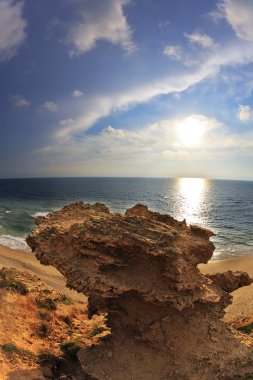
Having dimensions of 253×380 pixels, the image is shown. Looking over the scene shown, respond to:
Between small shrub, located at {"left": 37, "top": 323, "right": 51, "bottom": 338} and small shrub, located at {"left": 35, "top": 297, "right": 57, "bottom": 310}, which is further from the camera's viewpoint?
small shrub, located at {"left": 35, "top": 297, "right": 57, "bottom": 310}

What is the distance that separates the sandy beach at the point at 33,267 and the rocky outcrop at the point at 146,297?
53.2ft

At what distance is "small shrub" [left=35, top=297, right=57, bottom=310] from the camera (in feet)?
74.4

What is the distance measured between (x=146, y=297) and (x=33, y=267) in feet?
99.0

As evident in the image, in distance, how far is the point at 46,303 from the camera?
75.7ft

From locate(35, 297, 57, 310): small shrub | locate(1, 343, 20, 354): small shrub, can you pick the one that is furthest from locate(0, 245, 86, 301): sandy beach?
locate(1, 343, 20, 354): small shrub

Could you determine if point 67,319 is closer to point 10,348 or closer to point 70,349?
point 70,349

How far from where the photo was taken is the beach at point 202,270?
29.3m

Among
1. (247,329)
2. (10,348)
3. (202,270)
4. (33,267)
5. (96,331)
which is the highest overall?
(10,348)

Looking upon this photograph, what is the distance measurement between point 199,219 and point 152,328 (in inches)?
3317

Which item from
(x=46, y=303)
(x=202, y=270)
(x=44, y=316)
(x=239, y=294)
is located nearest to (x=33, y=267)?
(x=46, y=303)

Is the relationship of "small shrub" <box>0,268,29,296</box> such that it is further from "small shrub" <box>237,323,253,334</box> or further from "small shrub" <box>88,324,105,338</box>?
"small shrub" <box>237,323,253,334</box>

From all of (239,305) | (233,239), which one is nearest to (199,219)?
(233,239)

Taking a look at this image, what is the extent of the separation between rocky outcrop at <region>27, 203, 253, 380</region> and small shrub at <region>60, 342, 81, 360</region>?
138cm

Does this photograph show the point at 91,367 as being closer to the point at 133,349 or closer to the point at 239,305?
the point at 133,349
